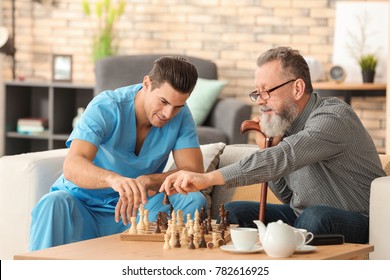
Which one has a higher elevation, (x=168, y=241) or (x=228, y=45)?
(x=228, y=45)

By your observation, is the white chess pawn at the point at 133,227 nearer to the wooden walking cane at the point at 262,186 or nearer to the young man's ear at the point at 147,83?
the wooden walking cane at the point at 262,186

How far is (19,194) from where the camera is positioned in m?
3.55

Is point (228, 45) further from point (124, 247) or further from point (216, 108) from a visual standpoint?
point (124, 247)

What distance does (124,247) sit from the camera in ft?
8.52

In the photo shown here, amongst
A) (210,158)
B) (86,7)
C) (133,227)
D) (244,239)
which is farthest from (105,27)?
(244,239)

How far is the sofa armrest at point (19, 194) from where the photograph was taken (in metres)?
3.54

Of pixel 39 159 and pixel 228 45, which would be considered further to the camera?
pixel 228 45

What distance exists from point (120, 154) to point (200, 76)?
10.2 feet

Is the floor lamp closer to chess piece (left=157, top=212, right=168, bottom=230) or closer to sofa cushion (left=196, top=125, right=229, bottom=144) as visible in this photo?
sofa cushion (left=196, top=125, right=229, bottom=144)

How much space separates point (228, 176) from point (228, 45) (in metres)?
4.08

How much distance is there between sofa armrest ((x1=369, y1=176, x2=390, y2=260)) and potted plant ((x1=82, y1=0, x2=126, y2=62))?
14.1ft

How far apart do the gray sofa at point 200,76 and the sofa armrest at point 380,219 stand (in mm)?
2939
